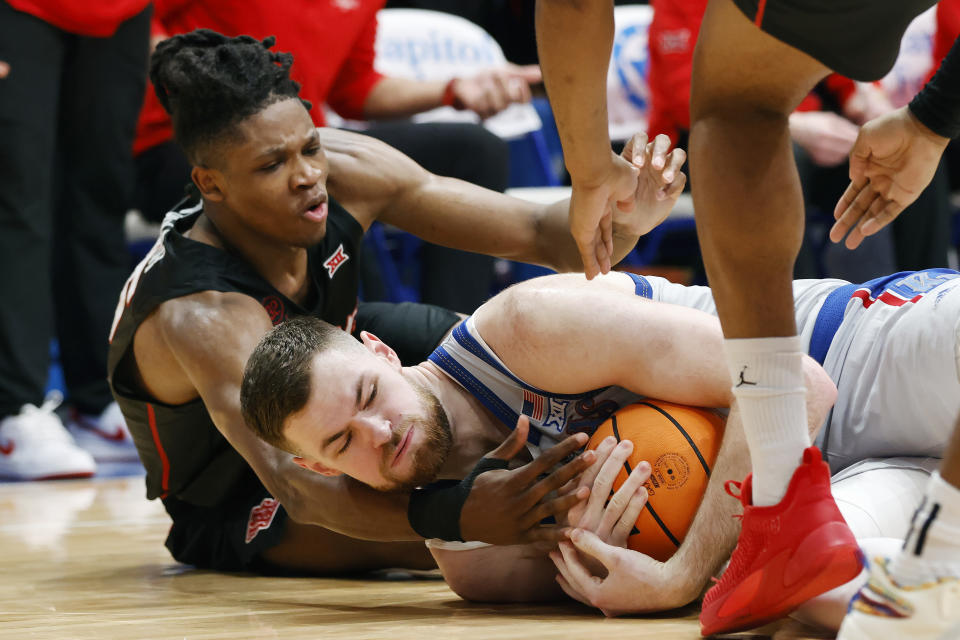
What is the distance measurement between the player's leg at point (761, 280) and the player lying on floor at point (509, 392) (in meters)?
0.26

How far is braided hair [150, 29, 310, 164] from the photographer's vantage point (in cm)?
289

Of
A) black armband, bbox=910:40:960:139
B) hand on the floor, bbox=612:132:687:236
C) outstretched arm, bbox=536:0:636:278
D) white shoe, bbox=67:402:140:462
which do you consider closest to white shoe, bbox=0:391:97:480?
white shoe, bbox=67:402:140:462

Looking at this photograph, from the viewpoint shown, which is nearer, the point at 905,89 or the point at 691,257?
the point at 905,89

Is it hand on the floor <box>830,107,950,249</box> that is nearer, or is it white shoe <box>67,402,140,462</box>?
hand on the floor <box>830,107,950,249</box>

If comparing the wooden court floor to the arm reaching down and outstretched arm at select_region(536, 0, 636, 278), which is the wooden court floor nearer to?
the arm reaching down

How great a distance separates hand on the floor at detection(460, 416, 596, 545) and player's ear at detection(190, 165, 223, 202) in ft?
3.94

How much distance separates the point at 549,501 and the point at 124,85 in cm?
303

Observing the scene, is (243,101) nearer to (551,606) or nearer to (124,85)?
(551,606)

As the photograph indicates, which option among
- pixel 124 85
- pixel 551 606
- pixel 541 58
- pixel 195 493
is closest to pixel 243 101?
pixel 195 493

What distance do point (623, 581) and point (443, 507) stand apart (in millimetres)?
366

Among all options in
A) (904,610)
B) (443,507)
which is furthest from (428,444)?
(904,610)

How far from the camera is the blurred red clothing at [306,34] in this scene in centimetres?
454

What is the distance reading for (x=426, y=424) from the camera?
225 centimetres

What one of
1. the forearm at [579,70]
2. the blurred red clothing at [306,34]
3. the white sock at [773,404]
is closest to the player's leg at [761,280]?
the white sock at [773,404]
